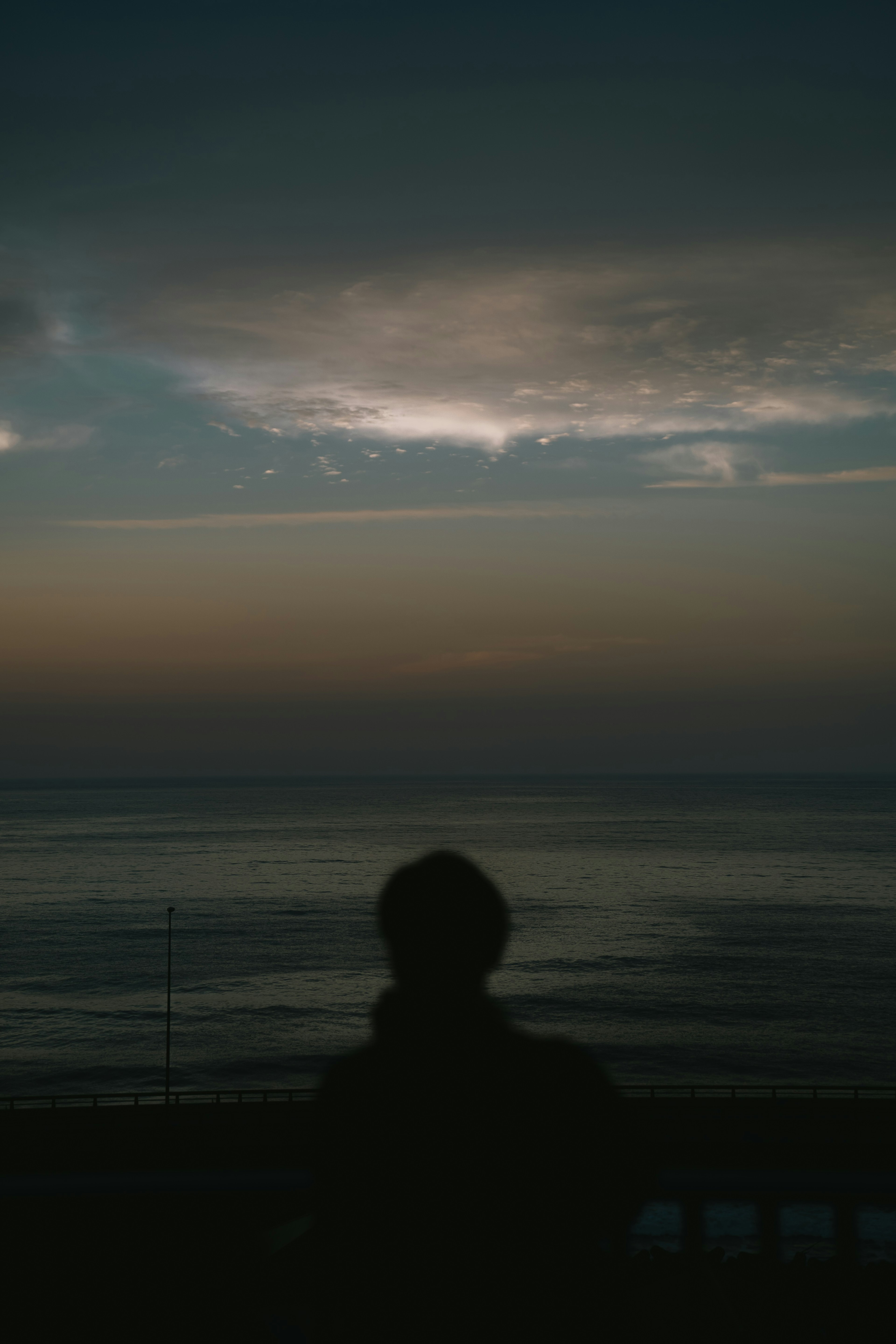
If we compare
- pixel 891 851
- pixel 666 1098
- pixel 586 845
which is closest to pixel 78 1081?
pixel 666 1098

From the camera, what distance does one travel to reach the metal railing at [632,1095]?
2164cm

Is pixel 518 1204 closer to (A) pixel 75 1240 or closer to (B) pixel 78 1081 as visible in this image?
(A) pixel 75 1240

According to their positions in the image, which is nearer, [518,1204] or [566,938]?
[518,1204]

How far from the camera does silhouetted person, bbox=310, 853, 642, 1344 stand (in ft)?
6.09

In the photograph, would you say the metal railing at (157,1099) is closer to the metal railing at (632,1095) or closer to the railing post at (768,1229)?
the metal railing at (632,1095)

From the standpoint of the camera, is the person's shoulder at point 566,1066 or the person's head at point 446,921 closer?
the person's shoulder at point 566,1066

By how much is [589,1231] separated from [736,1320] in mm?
1838

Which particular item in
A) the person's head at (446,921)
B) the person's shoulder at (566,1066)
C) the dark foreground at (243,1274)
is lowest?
the dark foreground at (243,1274)

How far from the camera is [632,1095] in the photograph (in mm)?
25344

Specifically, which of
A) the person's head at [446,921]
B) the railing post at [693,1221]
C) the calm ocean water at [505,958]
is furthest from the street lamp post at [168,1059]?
the person's head at [446,921]

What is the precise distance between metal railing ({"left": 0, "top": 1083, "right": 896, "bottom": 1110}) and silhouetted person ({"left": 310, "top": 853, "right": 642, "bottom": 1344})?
59.1 ft

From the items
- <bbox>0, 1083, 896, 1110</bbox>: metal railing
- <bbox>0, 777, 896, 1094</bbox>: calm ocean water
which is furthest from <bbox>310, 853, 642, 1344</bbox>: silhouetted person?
<bbox>0, 777, 896, 1094</bbox>: calm ocean water

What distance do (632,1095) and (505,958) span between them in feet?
106

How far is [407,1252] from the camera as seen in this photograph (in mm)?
1864
